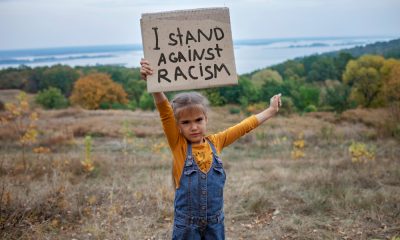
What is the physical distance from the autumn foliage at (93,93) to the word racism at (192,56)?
2089 inches

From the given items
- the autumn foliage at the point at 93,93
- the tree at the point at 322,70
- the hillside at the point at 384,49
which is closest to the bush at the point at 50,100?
the autumn foliage at the point at 93,93

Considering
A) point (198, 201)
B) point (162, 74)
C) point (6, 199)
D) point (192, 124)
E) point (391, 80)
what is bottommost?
point (6, 199)

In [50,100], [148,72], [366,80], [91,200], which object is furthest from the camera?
[50,100]

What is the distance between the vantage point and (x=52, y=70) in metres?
64.2

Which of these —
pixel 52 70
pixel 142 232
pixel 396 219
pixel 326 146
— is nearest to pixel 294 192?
pixel 396 219

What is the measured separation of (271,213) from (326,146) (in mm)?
8683

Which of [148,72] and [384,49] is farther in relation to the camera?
[384,49]

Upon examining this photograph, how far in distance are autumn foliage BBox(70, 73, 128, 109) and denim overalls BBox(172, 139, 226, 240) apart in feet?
174

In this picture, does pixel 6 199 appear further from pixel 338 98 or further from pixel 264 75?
pixel 264 75

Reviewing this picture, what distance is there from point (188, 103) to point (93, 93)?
54019 millimetres

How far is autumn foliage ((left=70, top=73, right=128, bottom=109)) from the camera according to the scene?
176 ft

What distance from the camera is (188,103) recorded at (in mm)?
2236

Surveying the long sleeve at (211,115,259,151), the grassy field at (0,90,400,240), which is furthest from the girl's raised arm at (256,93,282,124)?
the grassy field at (0,90,400,240)

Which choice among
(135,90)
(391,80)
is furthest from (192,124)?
(135,90)
